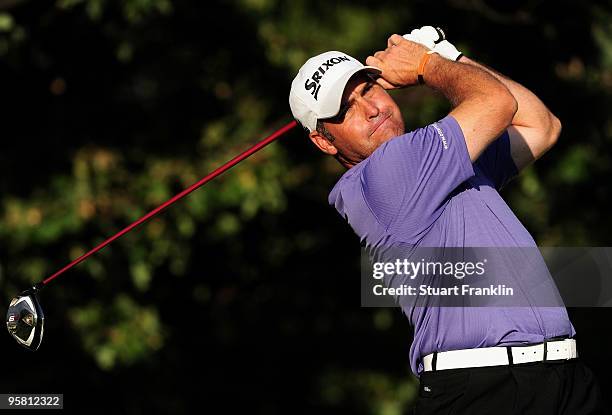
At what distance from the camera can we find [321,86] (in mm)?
3605

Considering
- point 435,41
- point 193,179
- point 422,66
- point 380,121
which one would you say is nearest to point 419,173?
point 380,121

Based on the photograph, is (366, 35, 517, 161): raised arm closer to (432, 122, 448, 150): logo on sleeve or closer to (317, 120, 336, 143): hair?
(432, 122, 448, 150): logo on sleeve

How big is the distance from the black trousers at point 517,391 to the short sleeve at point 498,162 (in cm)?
75

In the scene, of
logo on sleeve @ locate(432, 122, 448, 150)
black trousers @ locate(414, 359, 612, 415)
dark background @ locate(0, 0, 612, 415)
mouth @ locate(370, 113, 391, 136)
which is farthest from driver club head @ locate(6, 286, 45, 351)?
dark background @ locate(0, 0, 612, 415)

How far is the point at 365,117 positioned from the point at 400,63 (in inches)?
7.9

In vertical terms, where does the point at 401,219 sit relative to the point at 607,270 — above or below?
below

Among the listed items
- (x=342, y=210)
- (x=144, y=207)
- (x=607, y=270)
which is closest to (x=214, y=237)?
(x=144, y=207)

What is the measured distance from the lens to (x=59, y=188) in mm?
7297

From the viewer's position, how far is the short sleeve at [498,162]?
12.5 ft

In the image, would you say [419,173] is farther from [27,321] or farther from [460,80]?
[27,321]

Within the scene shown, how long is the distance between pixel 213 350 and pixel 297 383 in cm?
106

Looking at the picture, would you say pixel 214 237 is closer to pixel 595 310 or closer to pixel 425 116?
pixel 425 116

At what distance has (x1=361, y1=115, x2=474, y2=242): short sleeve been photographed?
3342 millimetres

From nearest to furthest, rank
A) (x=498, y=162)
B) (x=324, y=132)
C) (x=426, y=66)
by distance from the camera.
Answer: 1. (x=426, y=66)
2. (x=324, y=132)
3. (x=498, y=162)
